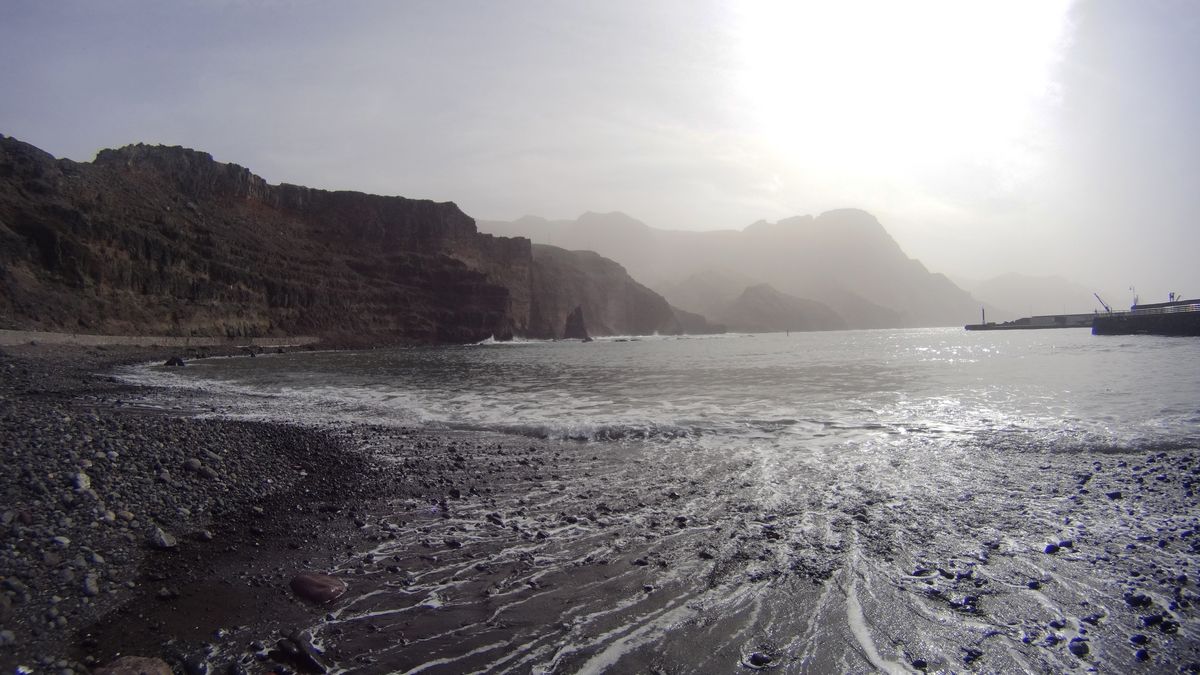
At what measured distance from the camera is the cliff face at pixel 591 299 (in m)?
128

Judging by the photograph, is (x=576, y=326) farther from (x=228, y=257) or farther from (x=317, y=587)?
(x=317, y=587)

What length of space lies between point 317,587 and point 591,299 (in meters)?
140

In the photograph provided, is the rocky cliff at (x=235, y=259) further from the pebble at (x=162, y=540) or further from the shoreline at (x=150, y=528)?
the pebble at (x=162, y=540)

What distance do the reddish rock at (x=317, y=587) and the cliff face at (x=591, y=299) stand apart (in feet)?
379

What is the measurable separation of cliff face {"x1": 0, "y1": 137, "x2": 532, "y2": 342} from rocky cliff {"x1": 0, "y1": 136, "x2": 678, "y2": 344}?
0.56 ft

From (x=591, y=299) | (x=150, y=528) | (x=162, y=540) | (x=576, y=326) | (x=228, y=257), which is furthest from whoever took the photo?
(x=591, y=299)

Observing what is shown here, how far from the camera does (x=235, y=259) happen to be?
70312 millimetres

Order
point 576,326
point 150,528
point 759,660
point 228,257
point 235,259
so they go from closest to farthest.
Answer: point 759,660
point 150,528
point 228,257
point 235,259
point 576,326

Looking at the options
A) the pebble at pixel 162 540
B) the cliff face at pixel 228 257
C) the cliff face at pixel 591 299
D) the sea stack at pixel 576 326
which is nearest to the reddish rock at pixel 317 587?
the pebble at pixel 162 540

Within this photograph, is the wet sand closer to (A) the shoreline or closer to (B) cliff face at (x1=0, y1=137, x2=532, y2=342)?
(A) the shoreline

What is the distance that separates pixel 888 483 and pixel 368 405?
1387 cm

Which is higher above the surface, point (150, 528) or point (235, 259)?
point (235, 259)

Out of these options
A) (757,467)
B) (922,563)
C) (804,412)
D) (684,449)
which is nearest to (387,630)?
(922,563)

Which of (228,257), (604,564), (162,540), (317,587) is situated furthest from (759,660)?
(228,257)
